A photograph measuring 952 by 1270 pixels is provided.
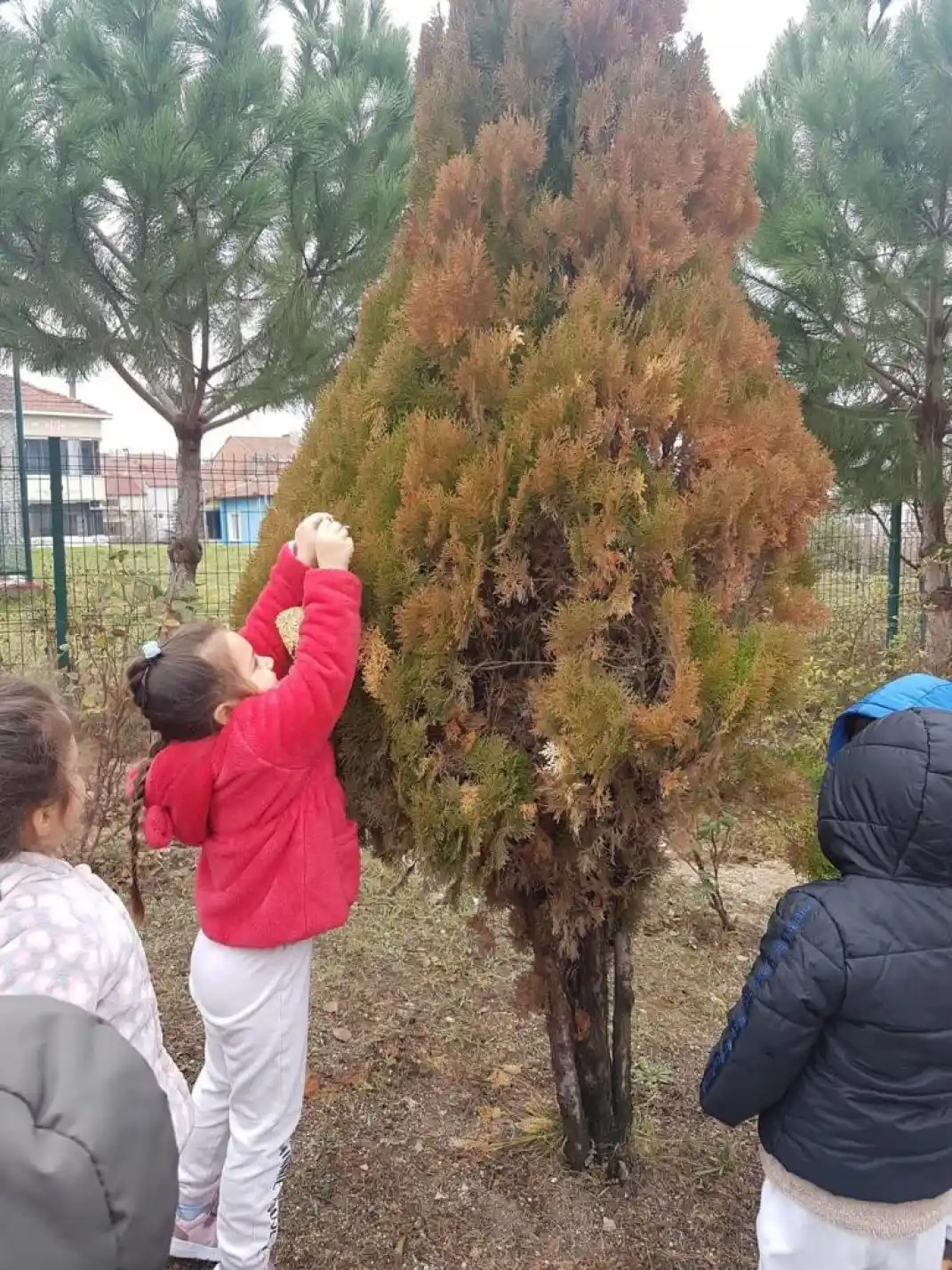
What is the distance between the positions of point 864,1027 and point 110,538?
5.16 m

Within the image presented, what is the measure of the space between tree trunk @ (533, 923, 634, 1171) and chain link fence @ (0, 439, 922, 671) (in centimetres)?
327

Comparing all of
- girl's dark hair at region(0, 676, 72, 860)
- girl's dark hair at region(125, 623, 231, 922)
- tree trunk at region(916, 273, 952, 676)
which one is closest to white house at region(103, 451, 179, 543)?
girl's dark hair at region(125, 623, 231, 922)

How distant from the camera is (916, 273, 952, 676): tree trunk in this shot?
21.4ft

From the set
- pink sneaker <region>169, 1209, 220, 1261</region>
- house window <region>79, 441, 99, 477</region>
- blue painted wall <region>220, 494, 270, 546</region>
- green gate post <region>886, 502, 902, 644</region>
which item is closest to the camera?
pink sneaker <region>169, 1209, 220, 1261</region>

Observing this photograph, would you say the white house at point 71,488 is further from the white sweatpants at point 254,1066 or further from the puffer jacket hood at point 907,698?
the puffer jacket hood at point 907,698

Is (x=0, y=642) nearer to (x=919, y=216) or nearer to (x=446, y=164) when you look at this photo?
(x=446, y=164)

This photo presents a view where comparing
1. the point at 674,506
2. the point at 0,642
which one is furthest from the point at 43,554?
the point at 674,506

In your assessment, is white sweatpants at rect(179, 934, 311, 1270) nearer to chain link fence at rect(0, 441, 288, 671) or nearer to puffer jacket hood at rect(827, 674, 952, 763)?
puffer jacket hood at rect(827, 674, 952, 763)

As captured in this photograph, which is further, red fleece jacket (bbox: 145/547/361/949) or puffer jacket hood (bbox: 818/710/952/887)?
red fleece jacket (bbox: 145/547/361/949)

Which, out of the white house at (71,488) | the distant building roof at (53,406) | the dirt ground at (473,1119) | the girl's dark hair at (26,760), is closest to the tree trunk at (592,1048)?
the dirt ground at (473,1119)

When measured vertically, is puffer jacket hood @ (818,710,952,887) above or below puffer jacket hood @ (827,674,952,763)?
below

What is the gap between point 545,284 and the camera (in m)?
2.13

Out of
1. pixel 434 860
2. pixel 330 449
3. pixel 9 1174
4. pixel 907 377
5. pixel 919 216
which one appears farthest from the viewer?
pixel 907 377

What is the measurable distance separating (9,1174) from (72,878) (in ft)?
3.65
